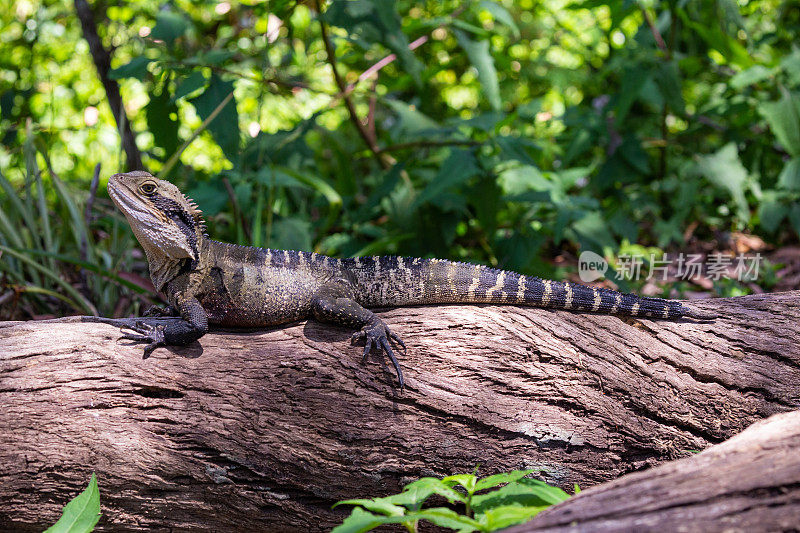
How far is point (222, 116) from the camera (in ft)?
16.1

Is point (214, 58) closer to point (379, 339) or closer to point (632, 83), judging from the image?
point (379, 339)

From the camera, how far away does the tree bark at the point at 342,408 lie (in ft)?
9.99

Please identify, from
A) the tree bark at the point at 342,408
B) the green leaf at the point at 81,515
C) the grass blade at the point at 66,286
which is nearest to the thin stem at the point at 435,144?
the tree bark at the point at 342,408

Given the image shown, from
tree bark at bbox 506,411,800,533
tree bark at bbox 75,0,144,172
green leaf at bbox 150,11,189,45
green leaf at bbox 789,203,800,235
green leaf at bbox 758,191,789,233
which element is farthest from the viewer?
green leaf at bbox 758,191,789,233

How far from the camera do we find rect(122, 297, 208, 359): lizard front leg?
3361mm

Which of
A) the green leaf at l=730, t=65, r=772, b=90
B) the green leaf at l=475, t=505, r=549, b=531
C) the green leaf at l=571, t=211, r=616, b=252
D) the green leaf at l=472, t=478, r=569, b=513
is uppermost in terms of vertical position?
the green leaf at l=730, t=65, r=772, b=90

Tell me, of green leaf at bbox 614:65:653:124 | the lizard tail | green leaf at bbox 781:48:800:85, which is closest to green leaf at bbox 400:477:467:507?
the lizard tail

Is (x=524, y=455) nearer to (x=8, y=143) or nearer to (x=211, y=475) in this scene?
(x=211, y=475)

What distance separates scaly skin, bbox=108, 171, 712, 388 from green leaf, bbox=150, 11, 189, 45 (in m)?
1.85

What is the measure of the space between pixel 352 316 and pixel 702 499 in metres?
2.05

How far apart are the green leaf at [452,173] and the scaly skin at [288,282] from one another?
1.36 metres

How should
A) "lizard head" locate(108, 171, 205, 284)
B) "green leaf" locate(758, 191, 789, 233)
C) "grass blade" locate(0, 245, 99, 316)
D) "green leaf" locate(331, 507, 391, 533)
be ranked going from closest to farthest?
"green leaf" locate(331, 507, 391, 533), "lizard head" locate(108, 171, 205, 284), "grass blade" locate(0, 245, 99, 316), "green leaf" locate(758, 191, 789, 233)

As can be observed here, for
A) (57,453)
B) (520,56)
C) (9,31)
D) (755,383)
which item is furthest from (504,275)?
(9,31)

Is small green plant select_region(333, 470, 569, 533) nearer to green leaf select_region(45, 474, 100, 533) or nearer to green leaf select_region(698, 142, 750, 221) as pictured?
green leaf select_region(45, 474, 100, 533)
